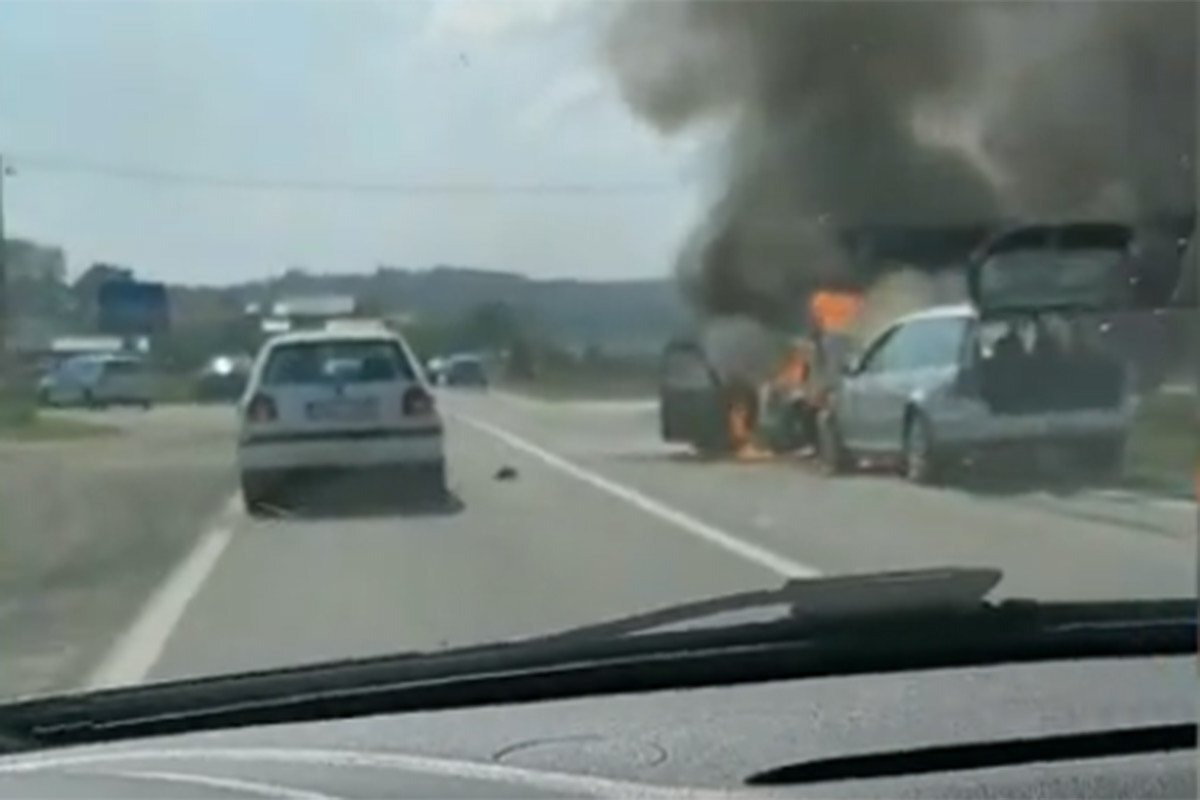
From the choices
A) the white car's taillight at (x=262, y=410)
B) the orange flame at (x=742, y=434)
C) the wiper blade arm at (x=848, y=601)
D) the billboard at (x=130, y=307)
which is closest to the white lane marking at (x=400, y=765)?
the wiper blade arm at (x=848, y=601)

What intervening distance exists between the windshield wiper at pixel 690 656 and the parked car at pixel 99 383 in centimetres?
101

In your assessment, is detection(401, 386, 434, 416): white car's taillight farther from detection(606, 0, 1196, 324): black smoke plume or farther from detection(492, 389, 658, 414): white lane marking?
detection(606, 0, 1196, 324): black smoke plume

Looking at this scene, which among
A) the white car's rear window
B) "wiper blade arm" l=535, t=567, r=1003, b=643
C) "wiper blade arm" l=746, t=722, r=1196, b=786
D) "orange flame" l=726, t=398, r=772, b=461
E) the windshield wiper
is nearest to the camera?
"wiper blade arm" l=746, t=722, r=1196, b=786

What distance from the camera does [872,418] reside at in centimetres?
639

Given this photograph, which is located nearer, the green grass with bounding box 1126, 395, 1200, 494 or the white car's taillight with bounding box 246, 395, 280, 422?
the green grass with bounding box 1126, 395, 1200, 494

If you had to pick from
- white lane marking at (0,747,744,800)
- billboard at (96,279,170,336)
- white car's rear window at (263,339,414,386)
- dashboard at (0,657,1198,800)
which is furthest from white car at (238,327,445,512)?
white lane marking at (0,747,744,800)

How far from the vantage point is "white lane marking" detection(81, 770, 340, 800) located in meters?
3.94

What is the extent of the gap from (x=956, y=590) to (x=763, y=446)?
135cm

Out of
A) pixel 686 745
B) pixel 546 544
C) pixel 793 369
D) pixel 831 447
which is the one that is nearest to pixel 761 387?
pixel 793 369

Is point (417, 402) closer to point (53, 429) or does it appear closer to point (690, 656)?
point (53, 429)

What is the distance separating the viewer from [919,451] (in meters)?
6.25

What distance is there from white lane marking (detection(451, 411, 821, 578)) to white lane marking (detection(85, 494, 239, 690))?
0.72 metres

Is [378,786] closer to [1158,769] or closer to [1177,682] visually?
[1158,769]

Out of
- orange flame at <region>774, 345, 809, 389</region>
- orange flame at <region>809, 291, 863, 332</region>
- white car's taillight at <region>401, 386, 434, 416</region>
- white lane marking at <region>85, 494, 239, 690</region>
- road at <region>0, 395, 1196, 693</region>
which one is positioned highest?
orange flame at <region>809, 291, 863, 332</region>
